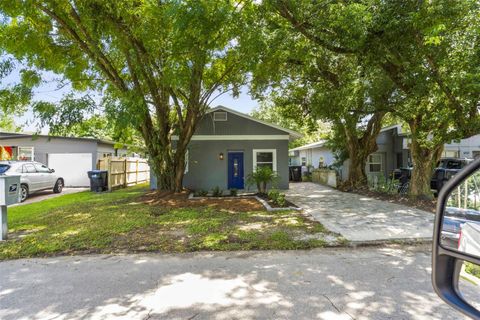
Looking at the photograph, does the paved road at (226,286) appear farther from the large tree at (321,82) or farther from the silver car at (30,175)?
the silver car at (30,175)

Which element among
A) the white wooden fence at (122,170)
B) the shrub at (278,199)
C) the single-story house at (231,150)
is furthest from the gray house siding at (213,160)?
the shrub at (278,199)

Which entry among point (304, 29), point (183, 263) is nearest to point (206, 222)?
point (183, 263)

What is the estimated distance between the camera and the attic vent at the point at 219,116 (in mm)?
15526

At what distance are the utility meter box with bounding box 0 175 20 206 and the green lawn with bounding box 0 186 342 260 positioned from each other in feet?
2.74

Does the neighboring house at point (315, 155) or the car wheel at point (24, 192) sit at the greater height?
the neighboring house at point (315, 155)

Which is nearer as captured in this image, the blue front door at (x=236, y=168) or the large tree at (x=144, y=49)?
the large tree at (x=144, y=49)

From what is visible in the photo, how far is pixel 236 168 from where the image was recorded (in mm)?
15688

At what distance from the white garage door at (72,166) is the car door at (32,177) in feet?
15.2

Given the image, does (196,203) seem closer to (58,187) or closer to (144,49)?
(144,49)

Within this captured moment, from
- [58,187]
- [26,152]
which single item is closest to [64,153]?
[26,152]

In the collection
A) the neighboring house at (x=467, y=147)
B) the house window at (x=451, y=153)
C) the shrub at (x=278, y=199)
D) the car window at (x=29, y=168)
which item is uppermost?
the neighboring house at (x=467, y=147)

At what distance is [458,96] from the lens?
27.5 ft

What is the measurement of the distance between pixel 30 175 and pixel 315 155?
20.3m

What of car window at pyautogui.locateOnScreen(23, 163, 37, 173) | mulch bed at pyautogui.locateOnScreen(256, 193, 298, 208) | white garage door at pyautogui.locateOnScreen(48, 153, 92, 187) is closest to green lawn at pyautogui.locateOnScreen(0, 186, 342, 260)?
mulch bed at pyautogui.locateOnScreen(256, 193, 298, 208)
